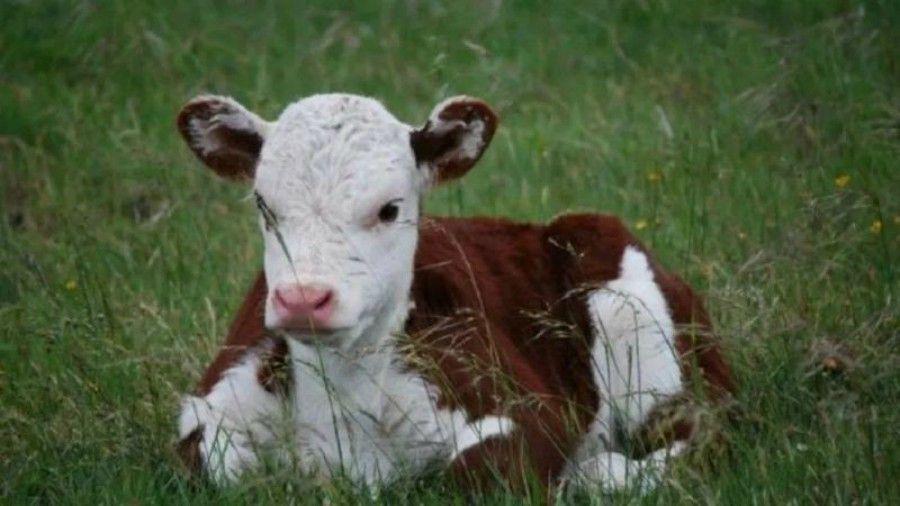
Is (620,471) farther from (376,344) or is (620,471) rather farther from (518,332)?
(376,344)

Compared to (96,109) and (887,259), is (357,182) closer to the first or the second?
(887,259)

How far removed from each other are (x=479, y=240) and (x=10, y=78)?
5154mm

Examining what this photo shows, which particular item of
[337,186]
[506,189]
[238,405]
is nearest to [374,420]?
[238,405]

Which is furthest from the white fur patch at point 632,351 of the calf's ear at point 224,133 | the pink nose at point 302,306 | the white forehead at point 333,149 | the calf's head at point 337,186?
the pink nose at point 302,306

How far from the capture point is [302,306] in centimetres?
533

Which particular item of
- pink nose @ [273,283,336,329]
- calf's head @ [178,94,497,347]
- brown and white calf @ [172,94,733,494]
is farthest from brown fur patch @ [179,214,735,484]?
pink nose @ [273,283,336,329]

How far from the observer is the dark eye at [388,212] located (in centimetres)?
578

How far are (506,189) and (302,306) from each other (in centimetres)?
429

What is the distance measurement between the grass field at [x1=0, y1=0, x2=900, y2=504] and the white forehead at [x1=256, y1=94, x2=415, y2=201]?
77cm

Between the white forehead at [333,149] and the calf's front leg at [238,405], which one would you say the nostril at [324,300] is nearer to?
the white forehead at [333,149]

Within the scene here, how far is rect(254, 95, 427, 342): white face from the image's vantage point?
17.8ft

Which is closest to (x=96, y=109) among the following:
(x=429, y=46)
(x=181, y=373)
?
(x=429, y=46)

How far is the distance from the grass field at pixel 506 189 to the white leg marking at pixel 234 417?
5.1 inches

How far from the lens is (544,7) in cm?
1227
